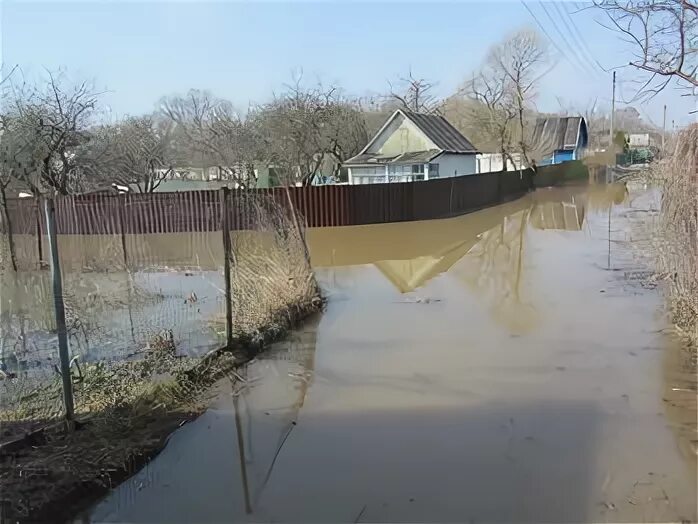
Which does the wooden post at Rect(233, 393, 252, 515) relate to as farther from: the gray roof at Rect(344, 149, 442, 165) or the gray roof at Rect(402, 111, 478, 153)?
the gray roof at Rect(402, 111, 478, 153)

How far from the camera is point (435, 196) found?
69.8 ft

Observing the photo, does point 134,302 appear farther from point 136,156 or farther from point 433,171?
point 433,171

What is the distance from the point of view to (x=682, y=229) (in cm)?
605

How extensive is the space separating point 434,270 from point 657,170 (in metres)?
4.78

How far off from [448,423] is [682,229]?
3266mm

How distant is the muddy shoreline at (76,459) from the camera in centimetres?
340

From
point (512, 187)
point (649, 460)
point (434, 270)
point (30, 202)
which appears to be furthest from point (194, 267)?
point (512, 187)

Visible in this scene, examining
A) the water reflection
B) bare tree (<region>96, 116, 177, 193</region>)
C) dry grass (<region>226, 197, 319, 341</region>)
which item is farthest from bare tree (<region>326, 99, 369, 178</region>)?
dry grass (<region>226, 197, 319, 341</region>)

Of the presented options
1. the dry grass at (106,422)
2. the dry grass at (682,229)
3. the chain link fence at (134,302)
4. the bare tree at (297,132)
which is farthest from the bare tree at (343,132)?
the dry grass at (106,422)

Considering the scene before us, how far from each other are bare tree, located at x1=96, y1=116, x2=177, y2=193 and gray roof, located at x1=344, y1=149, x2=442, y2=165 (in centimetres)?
893

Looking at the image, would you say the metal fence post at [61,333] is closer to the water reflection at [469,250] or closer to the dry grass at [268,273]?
the dry grass at [268,273]

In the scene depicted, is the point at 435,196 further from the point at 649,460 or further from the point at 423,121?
the point at 649,460

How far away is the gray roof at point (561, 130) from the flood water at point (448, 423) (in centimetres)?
4484

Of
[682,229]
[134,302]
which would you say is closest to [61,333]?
[134,302]
